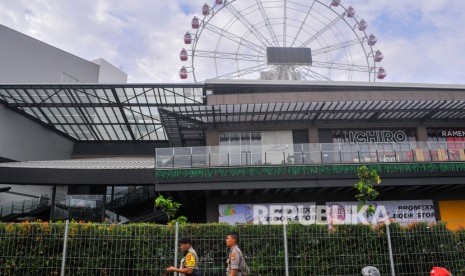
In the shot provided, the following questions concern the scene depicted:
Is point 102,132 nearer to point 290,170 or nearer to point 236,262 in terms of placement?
point 290,170

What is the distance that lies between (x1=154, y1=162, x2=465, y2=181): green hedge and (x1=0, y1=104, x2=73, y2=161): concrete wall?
14.8m

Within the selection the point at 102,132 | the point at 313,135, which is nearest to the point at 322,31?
the point at 313,135

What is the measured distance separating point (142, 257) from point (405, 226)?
5.94 meters

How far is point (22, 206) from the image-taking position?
27.7m

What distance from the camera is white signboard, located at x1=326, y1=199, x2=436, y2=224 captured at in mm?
20406

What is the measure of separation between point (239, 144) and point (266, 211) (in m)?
4.48

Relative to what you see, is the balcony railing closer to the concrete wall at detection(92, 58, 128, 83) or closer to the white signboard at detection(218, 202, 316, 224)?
the white signboard at detection(218, 202, 316, 224)

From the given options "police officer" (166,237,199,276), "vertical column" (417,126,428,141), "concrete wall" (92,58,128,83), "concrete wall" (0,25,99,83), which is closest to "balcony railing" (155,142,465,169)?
"vertical column" (417,126,428,141)

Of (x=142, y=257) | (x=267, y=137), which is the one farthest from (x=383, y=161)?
(x=142, y=257)

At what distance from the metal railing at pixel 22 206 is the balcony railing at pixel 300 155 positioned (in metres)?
13.7

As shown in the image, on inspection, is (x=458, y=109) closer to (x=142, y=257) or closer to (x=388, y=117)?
(x=388, y=117)

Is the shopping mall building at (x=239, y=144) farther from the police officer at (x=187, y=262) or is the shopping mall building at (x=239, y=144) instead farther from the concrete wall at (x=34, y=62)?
the police officer at (x=187, y=262)

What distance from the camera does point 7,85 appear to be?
82.8ft

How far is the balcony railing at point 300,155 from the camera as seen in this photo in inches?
750
